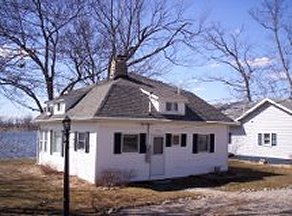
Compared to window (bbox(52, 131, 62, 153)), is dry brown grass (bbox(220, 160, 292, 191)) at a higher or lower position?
lower

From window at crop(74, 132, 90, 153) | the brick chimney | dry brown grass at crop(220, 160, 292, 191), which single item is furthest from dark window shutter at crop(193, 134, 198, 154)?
window at crop(74, 132, 90, 153)

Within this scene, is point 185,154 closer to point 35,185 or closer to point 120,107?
point 120,107

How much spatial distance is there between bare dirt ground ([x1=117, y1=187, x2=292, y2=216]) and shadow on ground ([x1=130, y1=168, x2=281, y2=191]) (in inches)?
92.3

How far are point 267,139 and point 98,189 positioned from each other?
19.3 meters

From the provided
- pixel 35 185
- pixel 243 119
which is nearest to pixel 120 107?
pixel 35 185

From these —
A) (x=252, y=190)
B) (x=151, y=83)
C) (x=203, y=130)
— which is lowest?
(x=252, y=190)

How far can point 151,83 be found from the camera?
1195 inches

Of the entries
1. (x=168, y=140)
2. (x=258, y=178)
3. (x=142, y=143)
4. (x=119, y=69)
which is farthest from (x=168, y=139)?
(x=119, y=69)

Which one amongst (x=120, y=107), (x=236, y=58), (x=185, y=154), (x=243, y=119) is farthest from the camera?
(x=236, y=58)

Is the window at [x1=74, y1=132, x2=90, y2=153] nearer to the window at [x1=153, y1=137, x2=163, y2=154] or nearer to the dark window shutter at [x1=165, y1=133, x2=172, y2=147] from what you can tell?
the window at [x1=153, y1=137, x2=163, y2=154]

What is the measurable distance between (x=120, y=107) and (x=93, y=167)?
3262 millimetres

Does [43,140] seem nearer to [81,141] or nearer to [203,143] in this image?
[81,141]

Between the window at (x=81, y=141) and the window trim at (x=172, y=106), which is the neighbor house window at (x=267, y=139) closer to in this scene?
the window trim at (x=172, y=106)

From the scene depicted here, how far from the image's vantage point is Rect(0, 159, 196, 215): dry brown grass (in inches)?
672
